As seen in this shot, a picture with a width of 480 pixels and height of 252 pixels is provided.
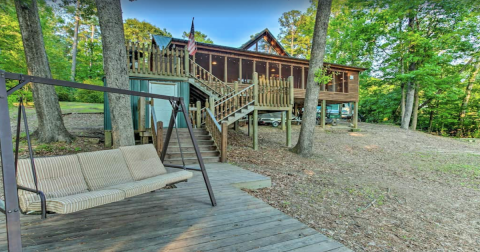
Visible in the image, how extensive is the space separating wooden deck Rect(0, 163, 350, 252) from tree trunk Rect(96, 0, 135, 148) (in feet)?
7.53

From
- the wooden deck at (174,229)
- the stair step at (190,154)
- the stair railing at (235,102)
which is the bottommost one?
the wooden deck at (174,229)

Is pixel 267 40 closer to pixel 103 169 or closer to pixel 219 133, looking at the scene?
pixel 219 133

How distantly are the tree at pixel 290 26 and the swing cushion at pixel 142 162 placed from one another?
3103 cm

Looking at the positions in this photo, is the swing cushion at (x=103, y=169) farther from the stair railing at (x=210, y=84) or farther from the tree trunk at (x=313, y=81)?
the stair railing at (x=210, y=84)

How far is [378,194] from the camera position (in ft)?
18.1

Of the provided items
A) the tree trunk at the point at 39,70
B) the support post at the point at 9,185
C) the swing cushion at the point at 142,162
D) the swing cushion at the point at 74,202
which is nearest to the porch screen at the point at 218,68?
the tree trunk at the point at 39,70

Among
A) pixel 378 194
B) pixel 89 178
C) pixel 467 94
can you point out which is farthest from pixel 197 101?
pixel 467 94

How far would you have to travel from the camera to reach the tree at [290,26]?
105 ft

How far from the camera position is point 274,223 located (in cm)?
295

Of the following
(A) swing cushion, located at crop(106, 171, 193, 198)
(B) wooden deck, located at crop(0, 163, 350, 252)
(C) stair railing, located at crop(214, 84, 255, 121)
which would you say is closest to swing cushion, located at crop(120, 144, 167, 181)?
(B) wooden deck, located at crop(0, 163, 350, 252)

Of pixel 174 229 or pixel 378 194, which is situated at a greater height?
pixel 174 229

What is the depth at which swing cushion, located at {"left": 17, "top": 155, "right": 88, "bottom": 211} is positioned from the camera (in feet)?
8.41

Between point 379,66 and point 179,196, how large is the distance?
23.7m

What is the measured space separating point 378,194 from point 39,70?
10684 mm
